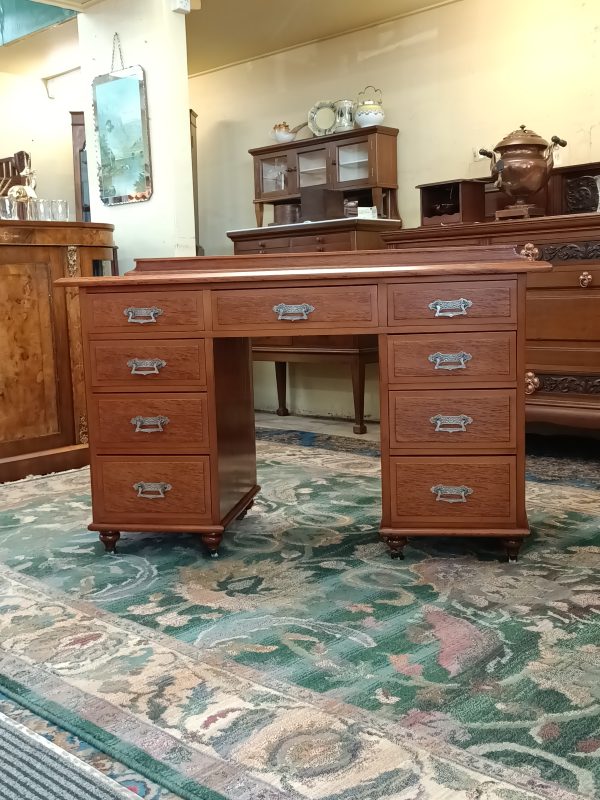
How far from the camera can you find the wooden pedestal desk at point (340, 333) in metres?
2.76

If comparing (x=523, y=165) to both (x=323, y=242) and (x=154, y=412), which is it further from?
(x=154, y=412)

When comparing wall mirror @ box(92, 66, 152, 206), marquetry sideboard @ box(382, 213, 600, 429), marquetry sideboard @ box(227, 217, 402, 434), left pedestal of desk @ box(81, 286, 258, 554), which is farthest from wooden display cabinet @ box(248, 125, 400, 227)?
left pedestal of desk @ box(81, 286, 258, 554)

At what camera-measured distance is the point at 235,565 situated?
2.93 metres

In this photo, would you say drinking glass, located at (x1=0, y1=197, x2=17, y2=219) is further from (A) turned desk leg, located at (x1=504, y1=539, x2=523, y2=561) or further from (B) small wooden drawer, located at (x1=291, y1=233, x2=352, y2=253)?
(A) turned desk leg, located at (x1=504, y1=539, x2=523, y2=561)

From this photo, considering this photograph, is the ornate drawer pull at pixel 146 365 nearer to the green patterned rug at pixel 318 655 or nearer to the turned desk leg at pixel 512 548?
the green patterned rug at pixel 318 655

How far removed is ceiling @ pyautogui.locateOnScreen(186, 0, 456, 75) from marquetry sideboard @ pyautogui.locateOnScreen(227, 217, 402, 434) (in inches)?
54.3

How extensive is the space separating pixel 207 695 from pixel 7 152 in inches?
286

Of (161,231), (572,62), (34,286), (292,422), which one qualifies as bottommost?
(292,422)

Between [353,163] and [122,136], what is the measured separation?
1.63 m

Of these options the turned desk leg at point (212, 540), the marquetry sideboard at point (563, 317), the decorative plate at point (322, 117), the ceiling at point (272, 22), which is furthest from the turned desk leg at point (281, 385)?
the turned desk leg at point (212, 540)

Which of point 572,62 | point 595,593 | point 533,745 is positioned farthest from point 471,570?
point 572,62

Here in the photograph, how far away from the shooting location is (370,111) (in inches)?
225

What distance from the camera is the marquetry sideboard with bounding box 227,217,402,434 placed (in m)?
5.53

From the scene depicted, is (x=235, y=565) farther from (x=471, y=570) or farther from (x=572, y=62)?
(x=572, y=62)
